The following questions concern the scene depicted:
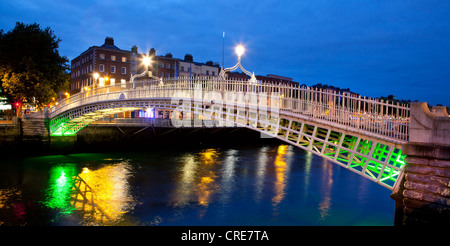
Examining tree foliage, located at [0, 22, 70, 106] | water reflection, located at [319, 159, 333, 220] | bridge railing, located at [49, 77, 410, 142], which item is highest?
tree foliage, located at [0, 22, 70, 106]

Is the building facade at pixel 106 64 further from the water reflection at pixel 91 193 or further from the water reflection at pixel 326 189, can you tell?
the water reflection at pixel 326 189

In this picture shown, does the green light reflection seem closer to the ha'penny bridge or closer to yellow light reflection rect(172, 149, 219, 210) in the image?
yellow light reflection rect(172, 149, 219, 210)

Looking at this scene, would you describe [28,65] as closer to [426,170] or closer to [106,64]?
[106,64]

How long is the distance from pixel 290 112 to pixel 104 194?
31.4ft

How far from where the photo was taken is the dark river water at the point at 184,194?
467 inches

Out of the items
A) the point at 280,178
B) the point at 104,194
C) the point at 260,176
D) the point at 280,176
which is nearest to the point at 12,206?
the point at 104,194

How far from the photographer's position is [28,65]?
2623cm

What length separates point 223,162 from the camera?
82.1 feet

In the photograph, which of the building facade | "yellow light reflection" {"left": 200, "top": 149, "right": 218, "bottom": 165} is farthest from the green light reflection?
the building facade

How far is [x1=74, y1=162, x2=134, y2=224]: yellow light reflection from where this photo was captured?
12.3 metres

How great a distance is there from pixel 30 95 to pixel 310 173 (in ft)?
79.9

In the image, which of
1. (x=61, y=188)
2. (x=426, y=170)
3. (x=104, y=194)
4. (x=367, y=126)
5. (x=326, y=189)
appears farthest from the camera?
(x=326, y=189)

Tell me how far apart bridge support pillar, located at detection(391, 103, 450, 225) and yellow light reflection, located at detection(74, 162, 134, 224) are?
31.5 feet
